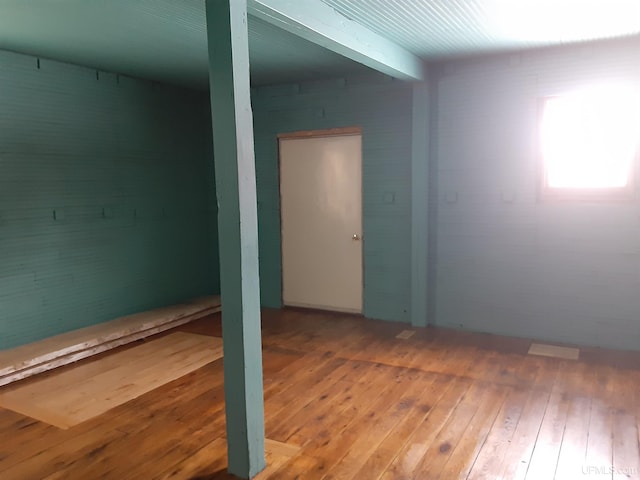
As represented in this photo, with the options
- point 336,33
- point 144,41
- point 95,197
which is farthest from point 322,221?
point 336,33

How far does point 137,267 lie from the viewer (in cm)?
545

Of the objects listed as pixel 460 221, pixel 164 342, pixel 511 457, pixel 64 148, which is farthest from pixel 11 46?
pixel 511 457

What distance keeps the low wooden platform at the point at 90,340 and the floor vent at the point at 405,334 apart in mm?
2096

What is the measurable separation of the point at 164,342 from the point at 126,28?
2.64 meters

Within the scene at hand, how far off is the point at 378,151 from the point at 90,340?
10.3ft

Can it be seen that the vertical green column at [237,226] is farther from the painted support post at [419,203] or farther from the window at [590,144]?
the window at [590,144]

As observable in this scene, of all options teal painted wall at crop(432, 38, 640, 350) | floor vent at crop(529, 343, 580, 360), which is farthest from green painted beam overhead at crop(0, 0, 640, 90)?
floor vent at crop(529, 343, 580, 360)

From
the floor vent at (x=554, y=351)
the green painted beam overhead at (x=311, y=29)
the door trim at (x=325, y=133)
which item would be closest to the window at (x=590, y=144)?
the green painted beam overhead at (x=311, y=29)

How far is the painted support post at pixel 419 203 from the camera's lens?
16.1 ft

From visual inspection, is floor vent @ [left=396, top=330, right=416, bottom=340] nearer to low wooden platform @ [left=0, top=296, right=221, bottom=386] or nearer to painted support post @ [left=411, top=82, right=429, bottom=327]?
painted support post @ [left=411, top=82, right=429, bottom=327]

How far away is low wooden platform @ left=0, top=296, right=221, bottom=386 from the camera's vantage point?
396cm

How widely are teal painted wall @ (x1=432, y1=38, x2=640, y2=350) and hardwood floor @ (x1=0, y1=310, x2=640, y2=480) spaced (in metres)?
0.41

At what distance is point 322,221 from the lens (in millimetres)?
5688

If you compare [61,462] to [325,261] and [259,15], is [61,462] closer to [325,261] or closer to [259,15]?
[259,15]
